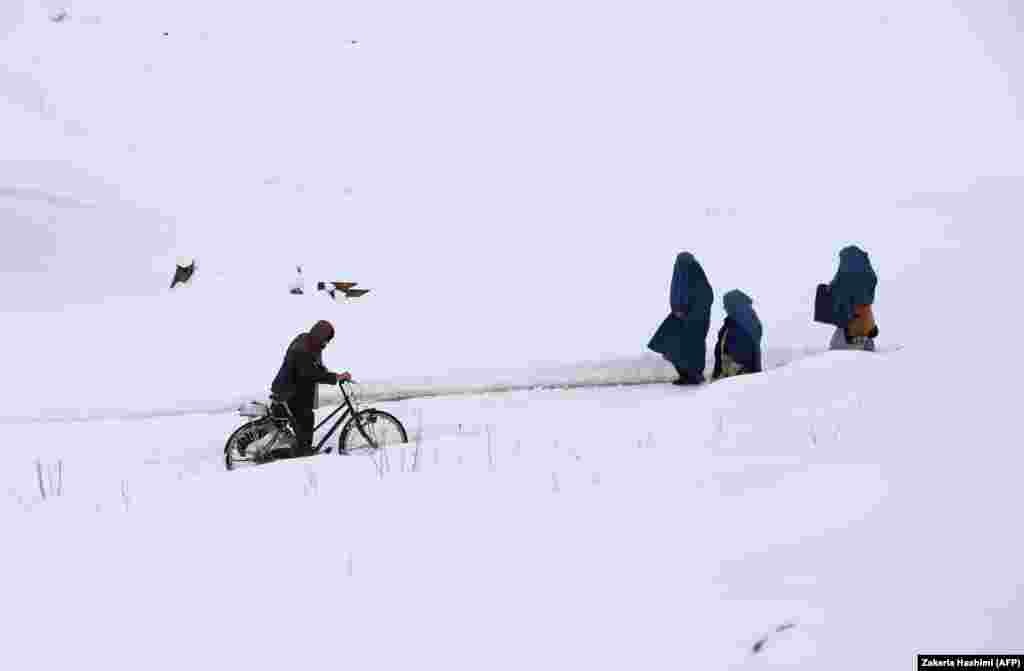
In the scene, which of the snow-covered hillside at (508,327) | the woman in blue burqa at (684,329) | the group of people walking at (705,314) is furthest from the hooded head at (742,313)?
the snow-covered hillside at (508,327)

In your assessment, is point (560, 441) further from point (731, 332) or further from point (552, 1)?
point (552, 1)

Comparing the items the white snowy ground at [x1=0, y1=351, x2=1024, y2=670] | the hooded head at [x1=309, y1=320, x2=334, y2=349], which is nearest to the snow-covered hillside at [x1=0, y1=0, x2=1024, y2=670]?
the white snowy ground at [x1=0, y1=351, x2=1024, y2=670]

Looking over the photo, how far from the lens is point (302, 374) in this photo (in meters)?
7.10

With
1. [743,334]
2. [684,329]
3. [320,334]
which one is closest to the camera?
[320,334]

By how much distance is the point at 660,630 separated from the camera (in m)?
3.00

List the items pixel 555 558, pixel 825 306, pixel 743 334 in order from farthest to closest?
pixel 825 306 → pixel 743 334 → pixel 555 558

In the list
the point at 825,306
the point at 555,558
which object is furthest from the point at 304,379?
the point at 825,306

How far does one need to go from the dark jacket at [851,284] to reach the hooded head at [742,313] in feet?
3.90

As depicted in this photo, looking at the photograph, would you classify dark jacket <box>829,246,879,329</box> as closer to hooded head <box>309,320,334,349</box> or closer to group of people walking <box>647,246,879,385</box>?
group of people walking <box>647,246,879,385</box>

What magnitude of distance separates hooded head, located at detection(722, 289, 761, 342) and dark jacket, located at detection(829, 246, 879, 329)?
119 centimetres

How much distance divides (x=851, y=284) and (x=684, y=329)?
78.5 inches

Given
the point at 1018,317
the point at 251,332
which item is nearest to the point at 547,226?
the point at 251,332

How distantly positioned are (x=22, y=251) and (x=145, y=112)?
9176mm

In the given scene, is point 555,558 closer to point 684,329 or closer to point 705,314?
point 684,329
